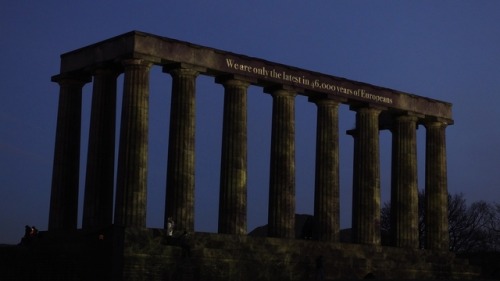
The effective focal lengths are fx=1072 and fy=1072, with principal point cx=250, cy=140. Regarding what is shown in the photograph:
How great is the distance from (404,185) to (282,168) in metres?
12.1

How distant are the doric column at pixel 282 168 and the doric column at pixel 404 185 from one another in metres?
10.8

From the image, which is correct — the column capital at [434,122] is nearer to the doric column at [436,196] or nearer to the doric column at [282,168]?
the doric column at [436,196]

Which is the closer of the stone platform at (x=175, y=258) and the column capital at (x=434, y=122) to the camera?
the stone platform at (x=175, y=258)

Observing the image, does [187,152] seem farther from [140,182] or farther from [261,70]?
[261,70]

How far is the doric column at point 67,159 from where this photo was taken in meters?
62.9

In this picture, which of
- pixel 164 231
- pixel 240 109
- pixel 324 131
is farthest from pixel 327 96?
pixel 164 231

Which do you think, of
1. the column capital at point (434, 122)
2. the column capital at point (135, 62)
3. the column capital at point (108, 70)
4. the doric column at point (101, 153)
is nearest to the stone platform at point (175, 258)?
the doric column at point (101, 153)

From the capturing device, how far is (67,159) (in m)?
63.0

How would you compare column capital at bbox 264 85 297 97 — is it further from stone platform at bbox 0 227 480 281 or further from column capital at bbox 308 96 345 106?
stone platform at bbox 0 227 480 281

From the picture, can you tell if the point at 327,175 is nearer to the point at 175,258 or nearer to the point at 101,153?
the point at 101,153

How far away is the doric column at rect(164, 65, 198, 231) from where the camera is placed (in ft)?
193

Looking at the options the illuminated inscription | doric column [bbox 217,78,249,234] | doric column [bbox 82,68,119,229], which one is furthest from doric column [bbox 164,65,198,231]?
doric column [bbox 82,68,119,229]

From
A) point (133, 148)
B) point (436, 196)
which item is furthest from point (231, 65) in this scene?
point (436, 196)

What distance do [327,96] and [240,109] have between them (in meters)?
7.69
